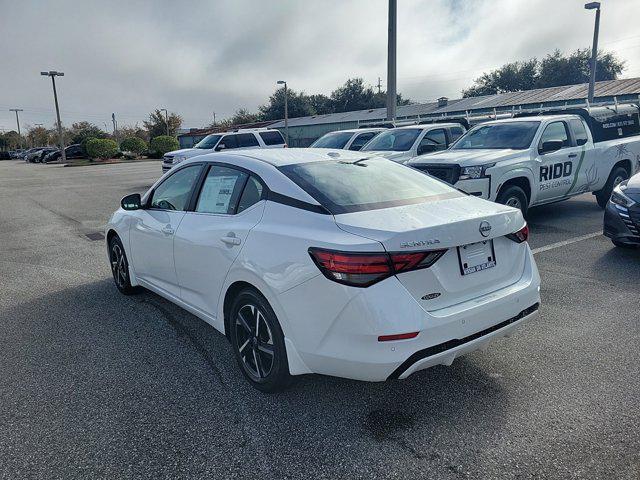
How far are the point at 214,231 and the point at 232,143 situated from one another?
14509 millimetres

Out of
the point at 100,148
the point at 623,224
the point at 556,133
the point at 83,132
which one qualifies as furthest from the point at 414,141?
the point at 83,132

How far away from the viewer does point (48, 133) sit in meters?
89.9

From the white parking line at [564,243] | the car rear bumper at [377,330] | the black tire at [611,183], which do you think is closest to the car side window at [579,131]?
the black tire at [611,183]

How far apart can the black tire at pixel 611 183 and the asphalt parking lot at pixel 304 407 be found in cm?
556

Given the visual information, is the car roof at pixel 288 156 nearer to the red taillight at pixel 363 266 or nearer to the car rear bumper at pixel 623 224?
the red taillight at pixel 363 266

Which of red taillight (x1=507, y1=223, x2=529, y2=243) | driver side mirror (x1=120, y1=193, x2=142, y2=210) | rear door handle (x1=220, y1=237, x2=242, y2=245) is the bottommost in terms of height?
red taillight (x1=507, y1=223, x2=529, y2=243)

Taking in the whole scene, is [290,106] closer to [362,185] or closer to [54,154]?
[54,154]

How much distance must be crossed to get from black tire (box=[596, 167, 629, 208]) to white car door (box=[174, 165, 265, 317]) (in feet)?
28.2

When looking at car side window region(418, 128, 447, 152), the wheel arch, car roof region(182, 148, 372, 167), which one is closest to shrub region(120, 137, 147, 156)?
car side window region(418, 128, 447, 152)

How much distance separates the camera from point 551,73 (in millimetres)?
58688

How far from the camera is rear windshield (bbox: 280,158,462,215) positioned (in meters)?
3.11

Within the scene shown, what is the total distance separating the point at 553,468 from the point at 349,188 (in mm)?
1982

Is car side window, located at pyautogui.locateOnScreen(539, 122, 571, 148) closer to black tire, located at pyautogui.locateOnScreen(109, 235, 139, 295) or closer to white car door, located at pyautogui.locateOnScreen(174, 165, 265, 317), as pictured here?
white car door, located at pyautogui.locateOnScreen(174, 165, 265, 317)

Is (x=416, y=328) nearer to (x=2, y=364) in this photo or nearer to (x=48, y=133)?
(x=2, y=364)
